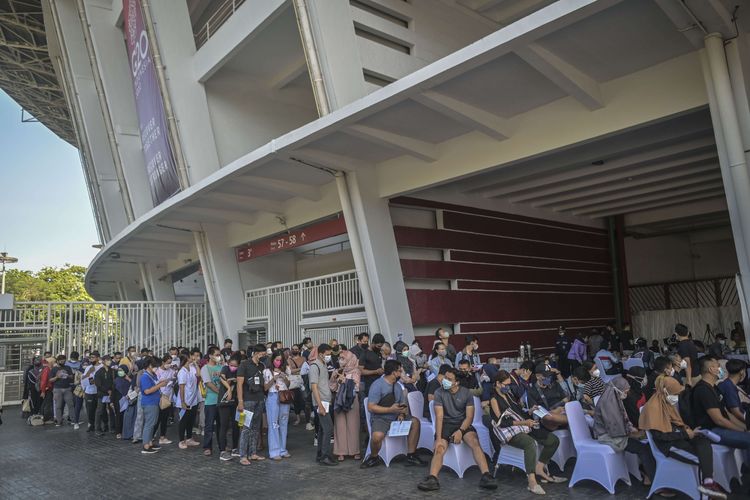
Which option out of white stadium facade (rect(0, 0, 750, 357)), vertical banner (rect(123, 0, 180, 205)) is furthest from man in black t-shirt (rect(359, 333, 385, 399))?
vertical banner (rect(123, 0, 180, 205))

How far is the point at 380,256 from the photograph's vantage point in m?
12.5

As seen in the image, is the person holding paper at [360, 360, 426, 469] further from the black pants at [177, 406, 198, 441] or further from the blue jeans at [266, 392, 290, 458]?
the black pants at [177, 406, 198, 441]

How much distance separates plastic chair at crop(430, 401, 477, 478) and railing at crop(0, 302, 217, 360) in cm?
1442

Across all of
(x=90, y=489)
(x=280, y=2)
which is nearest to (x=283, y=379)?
(x=90, y=489)

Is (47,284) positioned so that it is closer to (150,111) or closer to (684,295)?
(150,111)

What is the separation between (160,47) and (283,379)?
11.2 metres

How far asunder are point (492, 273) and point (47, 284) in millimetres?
45877

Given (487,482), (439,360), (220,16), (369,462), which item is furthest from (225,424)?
(220,16)

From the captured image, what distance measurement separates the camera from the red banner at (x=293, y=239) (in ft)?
47.6

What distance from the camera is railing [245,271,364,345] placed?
46.7 ft

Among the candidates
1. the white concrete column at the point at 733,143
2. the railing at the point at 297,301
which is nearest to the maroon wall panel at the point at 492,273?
the railing at the point at 297,301

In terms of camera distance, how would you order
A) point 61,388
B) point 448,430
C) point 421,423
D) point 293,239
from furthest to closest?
point 293,239, point 61,388, point 421,423, point 448,430

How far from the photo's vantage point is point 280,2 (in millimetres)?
12430

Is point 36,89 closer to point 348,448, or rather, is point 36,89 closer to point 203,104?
point 203,104
